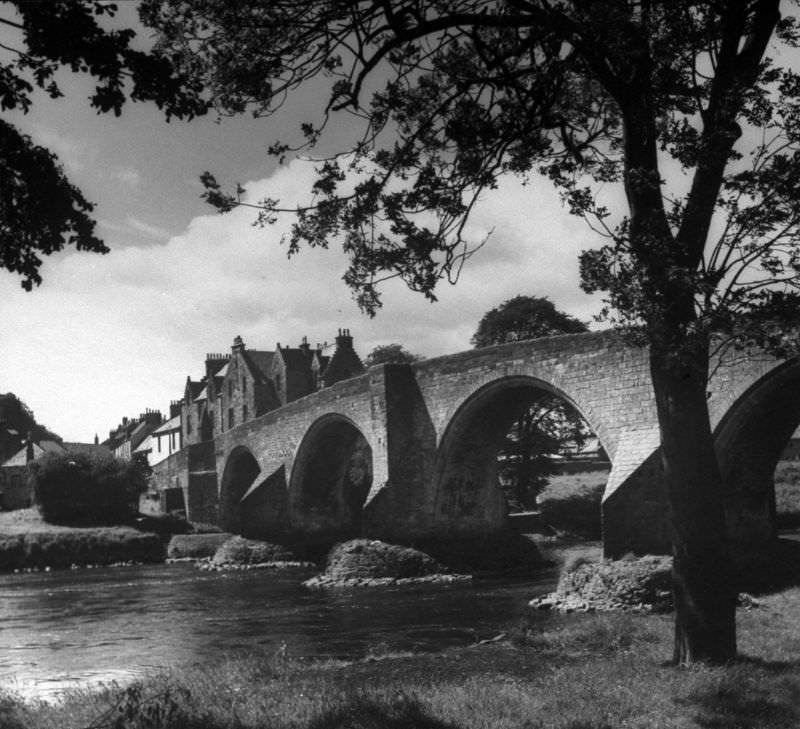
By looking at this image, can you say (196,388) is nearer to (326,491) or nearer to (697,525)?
(326,491)

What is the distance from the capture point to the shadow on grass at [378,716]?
7.59m

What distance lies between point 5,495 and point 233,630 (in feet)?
156

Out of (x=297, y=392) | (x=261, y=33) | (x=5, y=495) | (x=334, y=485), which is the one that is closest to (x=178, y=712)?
(x=261, y=33)

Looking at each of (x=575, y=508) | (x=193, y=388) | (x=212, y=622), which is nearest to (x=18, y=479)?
(x=193, y=388)

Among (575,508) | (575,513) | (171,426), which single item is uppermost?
(171,426)

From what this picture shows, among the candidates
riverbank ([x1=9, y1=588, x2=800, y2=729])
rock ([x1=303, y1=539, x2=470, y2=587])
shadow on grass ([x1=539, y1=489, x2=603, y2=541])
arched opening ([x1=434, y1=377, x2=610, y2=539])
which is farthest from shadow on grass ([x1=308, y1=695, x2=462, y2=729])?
shadow on grass ([x1=539, y1=489, x2=603, y2=541])

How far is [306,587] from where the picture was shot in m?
29.6

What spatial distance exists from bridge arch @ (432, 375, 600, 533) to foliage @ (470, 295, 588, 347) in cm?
1369

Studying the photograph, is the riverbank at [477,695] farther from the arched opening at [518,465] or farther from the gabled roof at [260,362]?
the gabled roof at [260,362]

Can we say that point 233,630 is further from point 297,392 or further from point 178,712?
point 297,392

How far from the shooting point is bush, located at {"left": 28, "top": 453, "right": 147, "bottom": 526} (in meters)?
49.7

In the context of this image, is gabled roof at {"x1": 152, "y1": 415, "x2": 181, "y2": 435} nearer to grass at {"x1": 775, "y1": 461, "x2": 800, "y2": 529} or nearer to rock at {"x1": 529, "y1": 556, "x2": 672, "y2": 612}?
grass at {"x1": 775, "y1": 461, "x2": 800, "y2": 529}

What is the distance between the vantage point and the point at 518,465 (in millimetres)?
44125

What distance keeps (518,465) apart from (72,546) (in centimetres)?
2115
